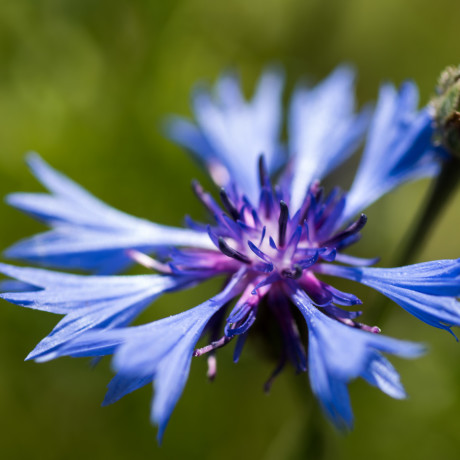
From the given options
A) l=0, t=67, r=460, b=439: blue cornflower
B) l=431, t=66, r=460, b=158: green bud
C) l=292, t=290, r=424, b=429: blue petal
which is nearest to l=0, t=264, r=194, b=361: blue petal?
l=0, t=67, r=460, b=439: blue cornflower

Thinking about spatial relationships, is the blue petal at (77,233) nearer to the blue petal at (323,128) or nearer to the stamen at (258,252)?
the stamen at (258,252)

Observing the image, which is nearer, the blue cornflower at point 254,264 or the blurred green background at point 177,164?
the blue cornflower at point 254,264

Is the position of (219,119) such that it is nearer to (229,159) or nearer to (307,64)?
(229,159)

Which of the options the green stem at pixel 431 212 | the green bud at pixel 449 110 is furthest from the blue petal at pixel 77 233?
the green bud at pixel 449 110

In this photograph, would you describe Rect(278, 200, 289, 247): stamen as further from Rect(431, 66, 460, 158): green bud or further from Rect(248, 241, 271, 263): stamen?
Rect(431, 66, 460, 158): green bud

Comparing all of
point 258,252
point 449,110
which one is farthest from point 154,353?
point 449,110

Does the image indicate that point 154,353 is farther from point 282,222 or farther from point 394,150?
point 394,150
